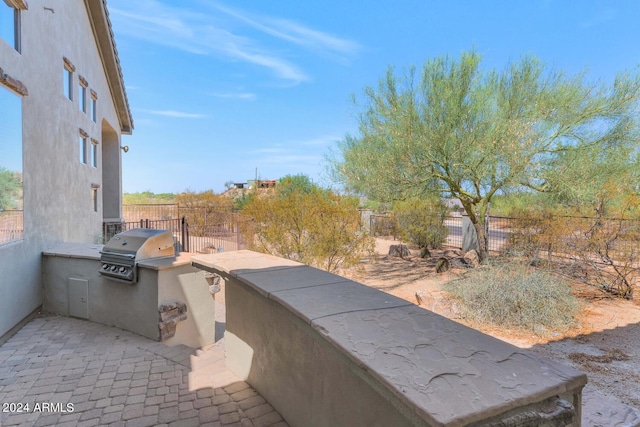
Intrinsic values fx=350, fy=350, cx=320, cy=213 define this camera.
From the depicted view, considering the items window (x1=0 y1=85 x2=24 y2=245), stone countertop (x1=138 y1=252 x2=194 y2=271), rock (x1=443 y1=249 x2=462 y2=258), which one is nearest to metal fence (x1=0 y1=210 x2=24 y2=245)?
window (x1=0 y1=85 x2=24 y2=245)

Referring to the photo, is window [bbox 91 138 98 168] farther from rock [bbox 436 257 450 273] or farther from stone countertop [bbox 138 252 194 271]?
rock [bbox 436 257 450 273]

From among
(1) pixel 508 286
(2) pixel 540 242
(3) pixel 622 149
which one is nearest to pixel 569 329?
(1) pixel 508 286

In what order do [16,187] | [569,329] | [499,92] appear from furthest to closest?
[499,92] < [569,329] < [16,187]

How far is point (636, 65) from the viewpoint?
27.4ft

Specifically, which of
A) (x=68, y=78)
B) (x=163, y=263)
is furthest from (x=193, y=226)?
(x=163, y=263)

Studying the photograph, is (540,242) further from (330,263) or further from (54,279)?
(54,279)

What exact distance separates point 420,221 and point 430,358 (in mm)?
14093

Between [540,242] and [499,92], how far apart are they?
4.04 meters

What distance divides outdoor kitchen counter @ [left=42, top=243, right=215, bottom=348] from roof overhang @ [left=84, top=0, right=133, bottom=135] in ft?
25.9

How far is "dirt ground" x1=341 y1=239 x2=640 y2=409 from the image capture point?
14.0 feet

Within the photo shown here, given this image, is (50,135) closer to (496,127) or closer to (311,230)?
(311,230)

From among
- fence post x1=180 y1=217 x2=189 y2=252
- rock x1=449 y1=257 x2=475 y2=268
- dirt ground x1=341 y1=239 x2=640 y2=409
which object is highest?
fence post x1=180 y1=217 x2=189 y2=252

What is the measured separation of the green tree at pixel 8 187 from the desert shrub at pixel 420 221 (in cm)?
1223

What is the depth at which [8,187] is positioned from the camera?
4.44 m
